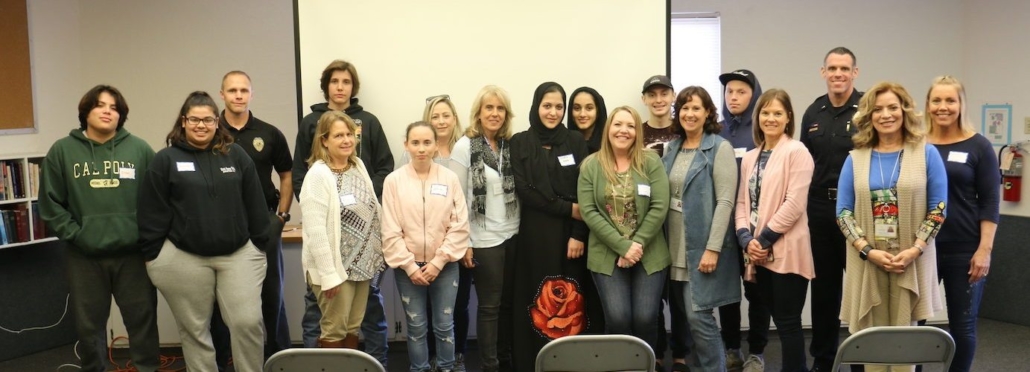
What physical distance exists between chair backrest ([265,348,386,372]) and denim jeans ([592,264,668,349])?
1569 mm

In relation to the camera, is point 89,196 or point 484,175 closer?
point 89,196

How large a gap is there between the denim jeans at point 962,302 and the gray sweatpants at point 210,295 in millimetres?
2996

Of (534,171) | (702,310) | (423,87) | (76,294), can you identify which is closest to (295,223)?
(423,87)

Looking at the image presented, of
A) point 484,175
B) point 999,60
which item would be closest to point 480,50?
point 484,175

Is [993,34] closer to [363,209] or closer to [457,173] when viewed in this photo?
[457,173]

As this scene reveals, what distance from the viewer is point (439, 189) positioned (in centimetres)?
371

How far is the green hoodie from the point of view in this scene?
138 inches

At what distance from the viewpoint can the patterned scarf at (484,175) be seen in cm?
389

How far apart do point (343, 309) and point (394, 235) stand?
395mm

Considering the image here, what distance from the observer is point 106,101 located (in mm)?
3586

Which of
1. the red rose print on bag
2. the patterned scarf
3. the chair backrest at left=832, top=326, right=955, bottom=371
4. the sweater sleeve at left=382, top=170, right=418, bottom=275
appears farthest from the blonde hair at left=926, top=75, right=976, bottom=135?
the sweater sleeve at left=382, top=170, right=418, bottom=275

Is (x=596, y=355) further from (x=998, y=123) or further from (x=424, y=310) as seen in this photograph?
(x=998, y=123)

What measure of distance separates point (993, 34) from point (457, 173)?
3.83m

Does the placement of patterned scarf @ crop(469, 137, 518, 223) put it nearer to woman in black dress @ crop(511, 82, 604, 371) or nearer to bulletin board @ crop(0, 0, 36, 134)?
woman in black dress @ crop(511, 82, 604, 371)
